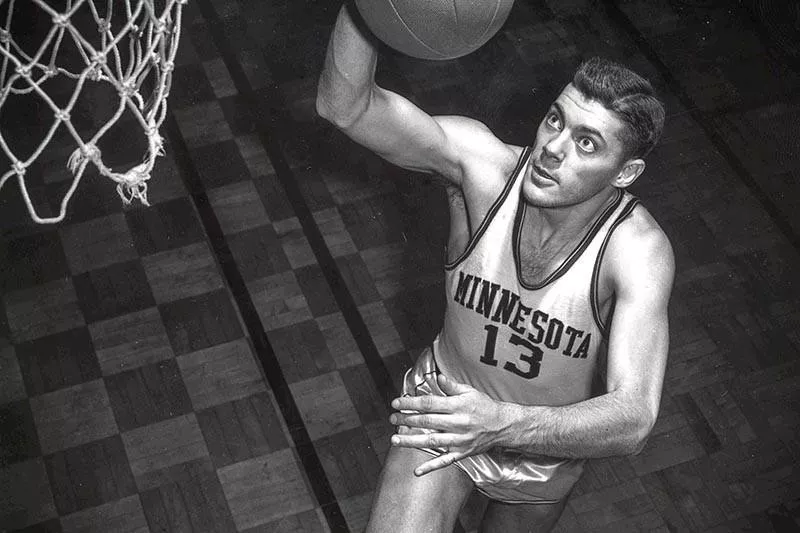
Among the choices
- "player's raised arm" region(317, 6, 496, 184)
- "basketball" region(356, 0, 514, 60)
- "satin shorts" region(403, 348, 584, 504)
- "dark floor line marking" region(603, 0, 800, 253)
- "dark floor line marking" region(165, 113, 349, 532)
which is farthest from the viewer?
"dark floor line marking" region(603, 0, 800, 253)

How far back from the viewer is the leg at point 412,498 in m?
2.78

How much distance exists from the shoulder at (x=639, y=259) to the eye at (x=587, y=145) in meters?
0.24

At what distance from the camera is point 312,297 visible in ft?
13.9

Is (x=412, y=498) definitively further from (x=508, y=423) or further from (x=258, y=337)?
(x=258, y=337)

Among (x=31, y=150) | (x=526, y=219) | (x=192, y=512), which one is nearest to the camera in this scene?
(x=526, y=219)

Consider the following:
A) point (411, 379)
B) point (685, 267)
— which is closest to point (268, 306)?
point (411, 379)

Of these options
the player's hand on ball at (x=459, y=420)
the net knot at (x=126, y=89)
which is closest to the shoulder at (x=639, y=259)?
the player's hand on ball at (x=459, y=420)

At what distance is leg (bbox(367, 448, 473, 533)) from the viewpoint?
2.78m

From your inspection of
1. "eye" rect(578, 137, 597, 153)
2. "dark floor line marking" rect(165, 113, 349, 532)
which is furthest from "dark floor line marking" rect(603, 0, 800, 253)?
"eye" rect(578, 137, 597, 153)

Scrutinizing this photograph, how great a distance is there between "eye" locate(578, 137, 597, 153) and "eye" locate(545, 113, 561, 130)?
7 cm

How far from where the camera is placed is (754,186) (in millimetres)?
4707

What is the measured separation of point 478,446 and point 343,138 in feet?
8.94

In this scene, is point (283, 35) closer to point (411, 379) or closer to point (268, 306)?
point (268, 306)

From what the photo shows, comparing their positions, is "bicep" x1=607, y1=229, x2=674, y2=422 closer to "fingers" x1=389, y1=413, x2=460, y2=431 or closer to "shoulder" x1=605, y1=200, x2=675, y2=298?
"shoulder" x1=605, y1=200, x2=675, y2=298
